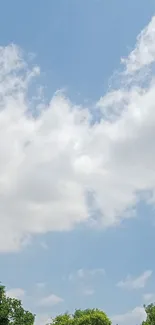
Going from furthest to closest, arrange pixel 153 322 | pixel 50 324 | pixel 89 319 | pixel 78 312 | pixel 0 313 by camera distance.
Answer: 1. pixel 78 312
2. pixel 50 324
3. pixel 89 319
4. pixel 153 322
5. pixel 0 313

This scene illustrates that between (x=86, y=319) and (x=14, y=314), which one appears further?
(x=86, y=319)

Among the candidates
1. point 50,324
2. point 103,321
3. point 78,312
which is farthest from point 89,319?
point 78,312

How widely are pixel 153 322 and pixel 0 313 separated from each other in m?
31.6

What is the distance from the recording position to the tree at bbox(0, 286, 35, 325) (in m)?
75.4

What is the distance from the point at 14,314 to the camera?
250 ft

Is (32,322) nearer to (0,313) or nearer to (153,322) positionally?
(0,313)

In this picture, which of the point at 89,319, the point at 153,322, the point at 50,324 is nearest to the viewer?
the point at 153,322

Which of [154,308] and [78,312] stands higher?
[78,312]

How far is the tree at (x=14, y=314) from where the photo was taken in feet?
247

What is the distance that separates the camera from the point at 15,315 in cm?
7619

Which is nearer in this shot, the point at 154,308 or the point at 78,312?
the point at 154,308

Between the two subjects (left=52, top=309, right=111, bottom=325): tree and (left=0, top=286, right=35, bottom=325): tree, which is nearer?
(left=0, top=286, right=35, bottom=325): tree

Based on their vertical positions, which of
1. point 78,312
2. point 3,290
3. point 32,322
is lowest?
point 32,322

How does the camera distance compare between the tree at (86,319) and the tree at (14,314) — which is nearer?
the tree at (14,314)
